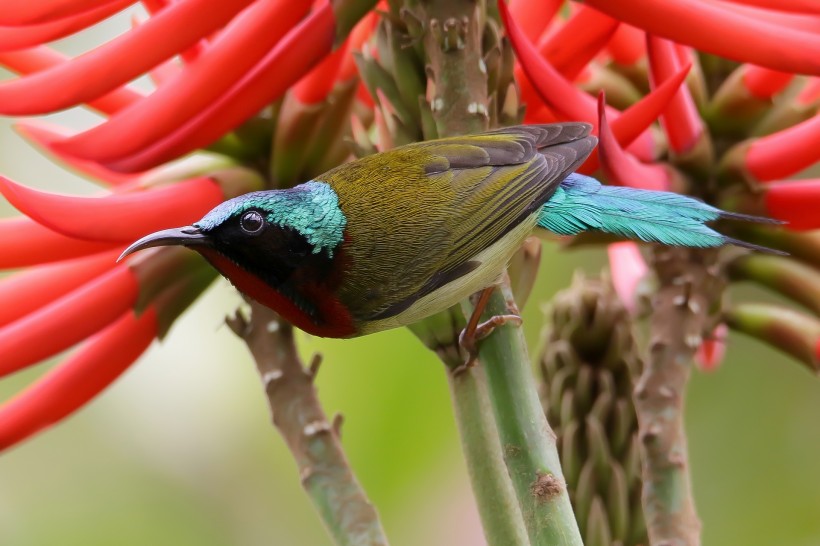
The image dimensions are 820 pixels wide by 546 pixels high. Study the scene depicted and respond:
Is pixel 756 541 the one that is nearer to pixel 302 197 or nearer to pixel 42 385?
pixel 302 197

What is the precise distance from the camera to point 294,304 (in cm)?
136

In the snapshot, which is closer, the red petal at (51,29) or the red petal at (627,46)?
the red petal at (51,29)

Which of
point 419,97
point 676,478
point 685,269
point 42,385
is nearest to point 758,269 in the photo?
point 685,269

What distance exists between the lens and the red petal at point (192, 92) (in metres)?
1.17

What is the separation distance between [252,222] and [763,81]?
0.68 meters

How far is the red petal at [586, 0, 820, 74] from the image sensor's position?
1162 mm

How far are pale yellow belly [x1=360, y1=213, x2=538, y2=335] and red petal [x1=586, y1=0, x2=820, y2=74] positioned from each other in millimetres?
315

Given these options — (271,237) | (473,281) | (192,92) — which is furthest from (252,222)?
(473,281)

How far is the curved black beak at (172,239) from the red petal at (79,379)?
204 mm

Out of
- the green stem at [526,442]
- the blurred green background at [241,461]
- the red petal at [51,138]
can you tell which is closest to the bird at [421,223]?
the green stem at [526,442]

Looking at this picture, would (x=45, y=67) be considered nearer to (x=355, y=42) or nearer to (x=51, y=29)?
(x=51, y=29)

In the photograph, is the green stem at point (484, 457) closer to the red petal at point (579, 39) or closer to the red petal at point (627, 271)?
the red petal at point (579, 39)

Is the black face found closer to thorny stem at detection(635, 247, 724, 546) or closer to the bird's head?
the bird's head

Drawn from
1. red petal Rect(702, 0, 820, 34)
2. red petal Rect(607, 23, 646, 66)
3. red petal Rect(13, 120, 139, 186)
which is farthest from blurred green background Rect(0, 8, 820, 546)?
red petal Rect(702, 0, 820, 34)
